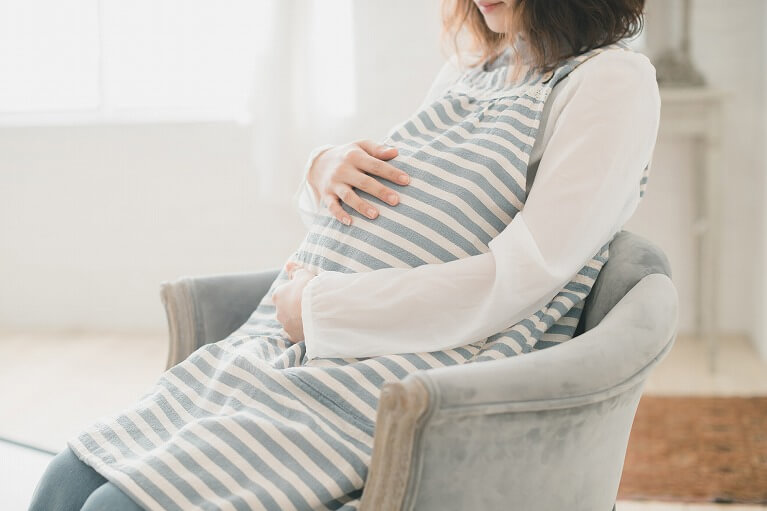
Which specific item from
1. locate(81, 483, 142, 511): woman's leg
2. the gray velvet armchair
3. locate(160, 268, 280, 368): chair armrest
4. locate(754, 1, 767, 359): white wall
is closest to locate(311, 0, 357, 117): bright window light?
locate(754, 1, 767, 359): white wall

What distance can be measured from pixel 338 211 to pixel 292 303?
5.8 inches

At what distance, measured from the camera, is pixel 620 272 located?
104cm

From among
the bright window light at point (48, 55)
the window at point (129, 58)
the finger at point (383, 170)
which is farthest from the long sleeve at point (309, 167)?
the bright window light at point (48, 55)

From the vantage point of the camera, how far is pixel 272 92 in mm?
3068

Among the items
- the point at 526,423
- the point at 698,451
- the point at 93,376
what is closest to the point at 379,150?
the point at 526,423

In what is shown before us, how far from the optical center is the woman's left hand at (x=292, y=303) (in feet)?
3.43

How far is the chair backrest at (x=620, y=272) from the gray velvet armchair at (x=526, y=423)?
4 centimetres

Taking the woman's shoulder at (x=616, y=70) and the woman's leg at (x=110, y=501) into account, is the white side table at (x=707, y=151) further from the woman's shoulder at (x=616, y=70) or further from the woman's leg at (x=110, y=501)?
the woman's leg at (x=110, y=501)

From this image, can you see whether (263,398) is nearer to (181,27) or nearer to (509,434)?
(509,434)

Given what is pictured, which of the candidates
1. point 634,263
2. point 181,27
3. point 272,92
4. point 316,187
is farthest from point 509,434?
point 181,27

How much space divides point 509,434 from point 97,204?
2.89 metres

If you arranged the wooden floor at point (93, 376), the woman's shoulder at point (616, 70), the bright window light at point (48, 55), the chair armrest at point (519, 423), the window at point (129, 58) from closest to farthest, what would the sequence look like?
the chair armrest at point (519, 423) < the woman's shoulder at point (616, 70) < the wooden floor at point (93, 376) < the window at point (129, 58) < the bright window light at point (48, 55)

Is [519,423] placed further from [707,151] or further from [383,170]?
[707,151]

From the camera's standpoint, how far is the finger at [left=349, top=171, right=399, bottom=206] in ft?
3.48
